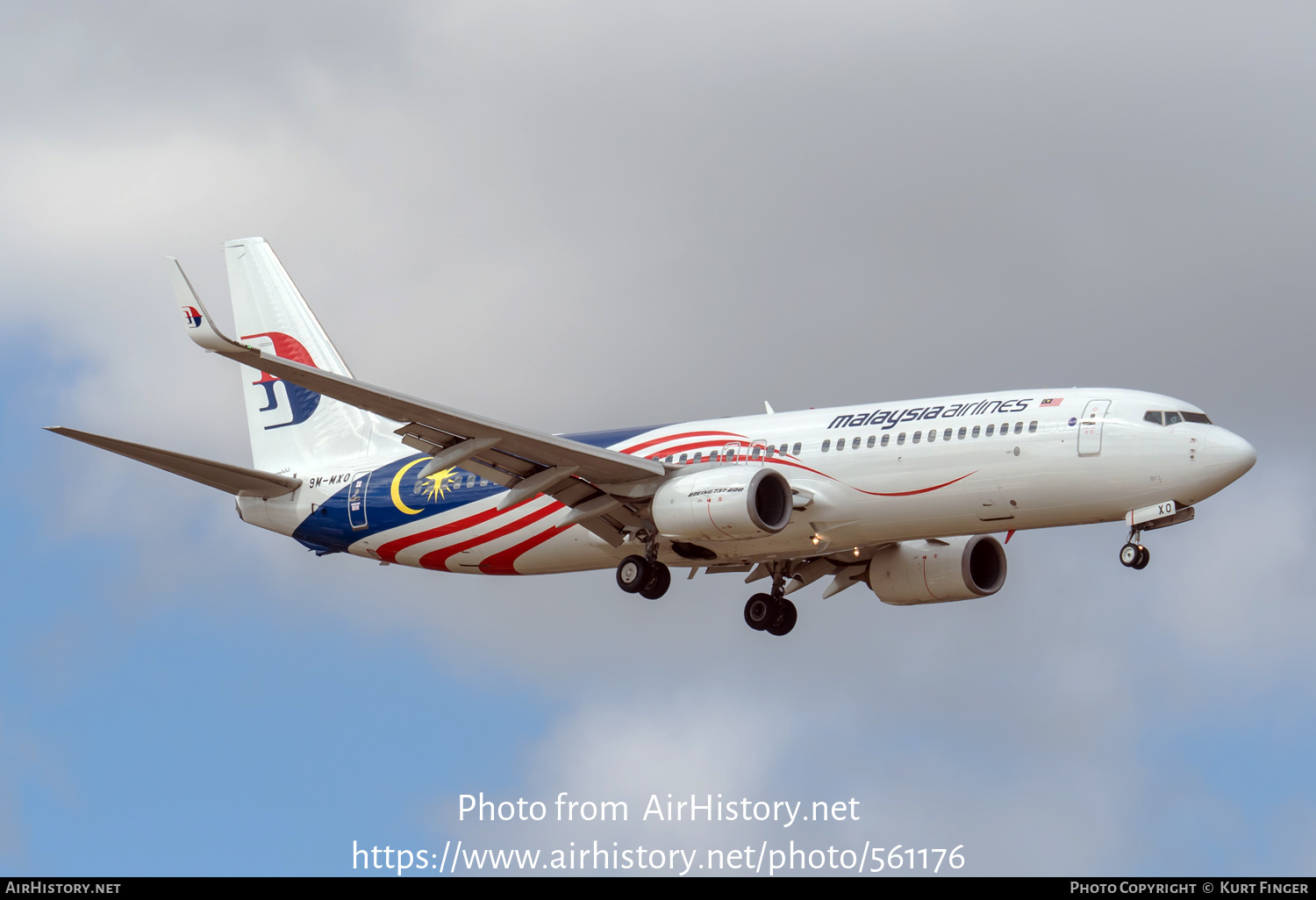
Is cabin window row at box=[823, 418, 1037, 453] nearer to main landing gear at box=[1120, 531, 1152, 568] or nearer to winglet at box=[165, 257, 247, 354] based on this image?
main landing gear at box=[1120, 531, 1152, 568]

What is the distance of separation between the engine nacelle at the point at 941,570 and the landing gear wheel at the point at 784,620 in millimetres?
2616

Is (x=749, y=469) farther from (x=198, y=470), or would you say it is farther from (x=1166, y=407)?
(x=198, y=470)

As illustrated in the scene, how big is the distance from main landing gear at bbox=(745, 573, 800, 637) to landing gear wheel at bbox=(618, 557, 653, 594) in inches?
214

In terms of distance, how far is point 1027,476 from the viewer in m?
38.6

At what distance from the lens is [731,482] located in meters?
40.2

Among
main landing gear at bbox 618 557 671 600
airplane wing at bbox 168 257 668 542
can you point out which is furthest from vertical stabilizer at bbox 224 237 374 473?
main landing gear at bbox 618 557 671 600

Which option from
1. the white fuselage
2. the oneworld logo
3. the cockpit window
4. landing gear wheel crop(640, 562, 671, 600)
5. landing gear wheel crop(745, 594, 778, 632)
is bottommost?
landing gear wheel crop(640, 562, 671, 600)

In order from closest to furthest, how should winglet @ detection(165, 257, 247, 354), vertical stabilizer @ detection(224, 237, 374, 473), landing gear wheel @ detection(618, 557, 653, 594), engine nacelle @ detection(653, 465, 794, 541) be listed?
winglet @ detection(165, 257, 247, 354) < engine nacelle @ detection(653, 465, 794, 541) < landing gear wheel @ detection(618, 557, 653, 594) < vertical stabilizer @ detection(224, 237, 374, 473)

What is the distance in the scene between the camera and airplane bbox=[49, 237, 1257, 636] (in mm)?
38156

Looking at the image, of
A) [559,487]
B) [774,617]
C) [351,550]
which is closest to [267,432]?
[351,550]

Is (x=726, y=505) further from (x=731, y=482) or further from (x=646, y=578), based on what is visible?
(x=646, y=578)

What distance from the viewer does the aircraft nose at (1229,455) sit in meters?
37.5

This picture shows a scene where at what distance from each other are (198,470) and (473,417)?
1017 centimetres

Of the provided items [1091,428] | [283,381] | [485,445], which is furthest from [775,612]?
[283,381]
